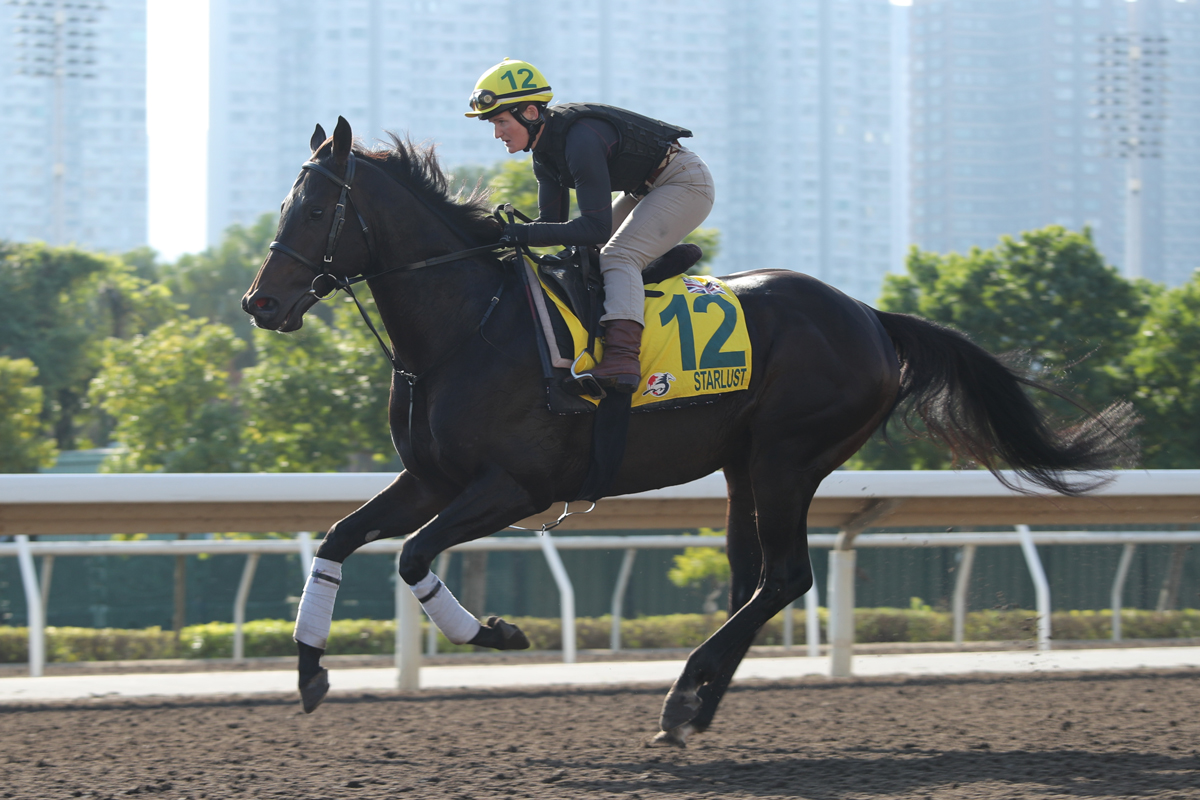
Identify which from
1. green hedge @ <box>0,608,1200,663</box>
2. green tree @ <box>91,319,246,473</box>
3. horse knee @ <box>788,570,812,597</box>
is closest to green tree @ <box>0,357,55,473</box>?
green tree @ <box>91,319,246,473</box>

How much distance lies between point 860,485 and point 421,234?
2719mm

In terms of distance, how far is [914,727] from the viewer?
4.69 meters

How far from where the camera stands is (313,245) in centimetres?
388

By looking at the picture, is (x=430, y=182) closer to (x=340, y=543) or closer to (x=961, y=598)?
(x=340, y=543)

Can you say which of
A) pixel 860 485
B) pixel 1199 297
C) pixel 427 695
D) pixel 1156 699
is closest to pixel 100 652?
pixel 427 695

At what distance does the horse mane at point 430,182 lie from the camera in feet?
13.7

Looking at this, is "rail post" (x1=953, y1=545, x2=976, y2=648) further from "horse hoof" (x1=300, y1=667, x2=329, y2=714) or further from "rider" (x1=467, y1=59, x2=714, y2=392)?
"horse hoof" (x1=300, y1=667, x2=329, y2=714)

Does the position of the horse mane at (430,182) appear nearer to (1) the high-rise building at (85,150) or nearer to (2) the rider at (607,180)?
(2) the rider at (607,180)

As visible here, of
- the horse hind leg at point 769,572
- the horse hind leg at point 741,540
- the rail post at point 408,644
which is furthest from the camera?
the rail post at point 408,644

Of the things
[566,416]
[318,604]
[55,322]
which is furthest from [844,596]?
[55,322]

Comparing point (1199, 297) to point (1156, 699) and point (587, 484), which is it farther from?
point (587, 484)

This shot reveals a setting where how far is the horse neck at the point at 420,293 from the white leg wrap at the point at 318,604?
2.37 feet

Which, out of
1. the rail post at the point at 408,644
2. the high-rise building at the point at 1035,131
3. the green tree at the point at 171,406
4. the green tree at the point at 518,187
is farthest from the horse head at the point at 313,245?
the high-rise building at the point at 1035,131

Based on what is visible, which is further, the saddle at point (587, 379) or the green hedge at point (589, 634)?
the green hedge at point (589, 634)
